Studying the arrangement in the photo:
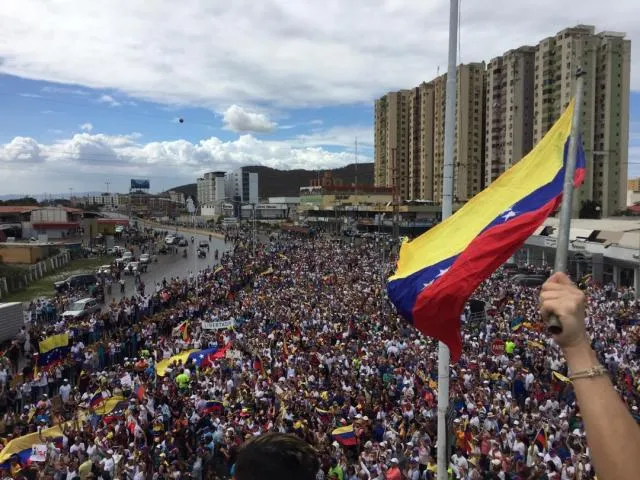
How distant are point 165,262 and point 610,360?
4196 cm

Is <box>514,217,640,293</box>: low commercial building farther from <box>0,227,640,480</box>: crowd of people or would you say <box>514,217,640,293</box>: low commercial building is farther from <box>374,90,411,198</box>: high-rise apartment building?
<box>374,90,411,198</box>: high-rise apartment building

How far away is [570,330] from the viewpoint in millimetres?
1674

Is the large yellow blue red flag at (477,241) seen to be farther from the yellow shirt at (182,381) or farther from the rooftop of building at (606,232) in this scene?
the rooftop of building at (606,232)

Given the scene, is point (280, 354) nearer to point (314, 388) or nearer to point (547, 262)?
point (314, 388)

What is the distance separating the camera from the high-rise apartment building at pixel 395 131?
106 m

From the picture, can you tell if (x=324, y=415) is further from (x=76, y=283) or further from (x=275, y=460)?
(x=76, y=283)

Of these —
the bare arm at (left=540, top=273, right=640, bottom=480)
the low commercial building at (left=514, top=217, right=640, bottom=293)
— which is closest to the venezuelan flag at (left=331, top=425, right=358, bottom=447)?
the bare arm at (left=540, top=273, right=640, bottom=480)

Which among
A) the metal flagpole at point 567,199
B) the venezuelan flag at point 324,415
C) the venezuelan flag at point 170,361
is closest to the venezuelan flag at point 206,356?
the venezuelan flag at point 170,361

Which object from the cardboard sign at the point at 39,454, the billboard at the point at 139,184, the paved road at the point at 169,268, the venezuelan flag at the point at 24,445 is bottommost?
the paved road at the point at 169,268

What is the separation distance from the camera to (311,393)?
1277 cm

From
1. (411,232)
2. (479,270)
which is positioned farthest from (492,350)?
(411,232)

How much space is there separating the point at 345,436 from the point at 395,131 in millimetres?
99919

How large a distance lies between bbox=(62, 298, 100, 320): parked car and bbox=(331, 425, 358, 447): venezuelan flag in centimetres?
1792

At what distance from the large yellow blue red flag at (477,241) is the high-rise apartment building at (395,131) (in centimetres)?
9818
